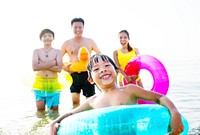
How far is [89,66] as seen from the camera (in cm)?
338

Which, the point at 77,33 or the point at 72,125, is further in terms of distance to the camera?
the point at 77,33

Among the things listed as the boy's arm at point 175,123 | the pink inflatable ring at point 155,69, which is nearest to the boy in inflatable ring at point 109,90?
the boy's arm at point 175,123

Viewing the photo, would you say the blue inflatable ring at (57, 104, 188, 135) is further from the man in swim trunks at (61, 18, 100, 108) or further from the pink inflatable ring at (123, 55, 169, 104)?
the man in swim trunks at (61, 18, 100, 108)

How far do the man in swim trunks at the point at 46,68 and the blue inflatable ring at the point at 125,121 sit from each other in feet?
11.8

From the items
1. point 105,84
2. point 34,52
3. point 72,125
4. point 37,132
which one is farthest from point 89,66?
point 34,52

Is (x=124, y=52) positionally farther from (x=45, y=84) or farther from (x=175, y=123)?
(x=175, y=123)

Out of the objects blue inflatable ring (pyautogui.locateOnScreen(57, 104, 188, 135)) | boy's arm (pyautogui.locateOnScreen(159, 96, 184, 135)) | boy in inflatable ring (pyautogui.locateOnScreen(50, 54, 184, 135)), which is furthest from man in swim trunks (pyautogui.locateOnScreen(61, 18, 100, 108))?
boy's arm (pyautogui.locateOnScreen(159, 96, 184, 135))

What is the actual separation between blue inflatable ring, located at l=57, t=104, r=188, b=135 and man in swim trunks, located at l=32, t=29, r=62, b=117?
3.61 metres

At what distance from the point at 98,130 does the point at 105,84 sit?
581mm

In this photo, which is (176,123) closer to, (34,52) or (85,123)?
(85,123)

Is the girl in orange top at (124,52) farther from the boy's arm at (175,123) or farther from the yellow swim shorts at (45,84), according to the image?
the boy's arm at (175,123)

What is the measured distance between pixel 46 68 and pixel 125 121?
12.9 feet

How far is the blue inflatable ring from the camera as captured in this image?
8.89 feet

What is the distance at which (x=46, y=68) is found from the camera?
6387 mm
